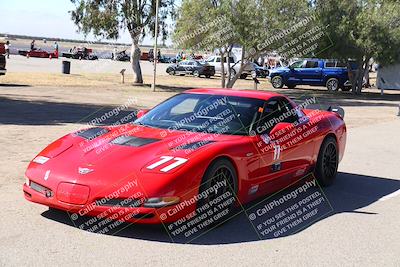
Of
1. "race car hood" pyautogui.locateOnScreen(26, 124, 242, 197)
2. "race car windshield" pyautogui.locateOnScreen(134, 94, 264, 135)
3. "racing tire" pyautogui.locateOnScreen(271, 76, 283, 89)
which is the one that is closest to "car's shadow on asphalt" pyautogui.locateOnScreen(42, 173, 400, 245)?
"race car hood" pyautogui.locateOnScreen(26, 124, 242, 197)

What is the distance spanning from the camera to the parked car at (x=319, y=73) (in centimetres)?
3328

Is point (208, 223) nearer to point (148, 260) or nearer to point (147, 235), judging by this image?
point (147, 235)

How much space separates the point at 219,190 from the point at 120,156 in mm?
1035

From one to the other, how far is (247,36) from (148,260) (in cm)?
2113

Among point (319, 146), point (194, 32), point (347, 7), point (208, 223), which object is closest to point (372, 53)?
point (347, 7)

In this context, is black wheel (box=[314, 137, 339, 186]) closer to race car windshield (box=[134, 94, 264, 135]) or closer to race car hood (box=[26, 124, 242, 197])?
race car windshield (box=[134, 94, 264, 135])

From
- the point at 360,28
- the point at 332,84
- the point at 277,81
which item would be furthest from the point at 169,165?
the point at 277,81

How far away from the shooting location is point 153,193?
15.6ft

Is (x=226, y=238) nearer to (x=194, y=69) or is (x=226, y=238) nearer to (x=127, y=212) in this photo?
(x=127, y=212)

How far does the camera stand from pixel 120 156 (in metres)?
5.16

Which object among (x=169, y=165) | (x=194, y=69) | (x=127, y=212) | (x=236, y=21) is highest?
(x=236, y=21)

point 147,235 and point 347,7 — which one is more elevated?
point 347,7

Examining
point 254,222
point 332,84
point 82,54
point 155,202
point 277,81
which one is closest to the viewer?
point 155,202

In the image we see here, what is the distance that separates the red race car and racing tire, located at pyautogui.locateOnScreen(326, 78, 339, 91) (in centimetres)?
2735
